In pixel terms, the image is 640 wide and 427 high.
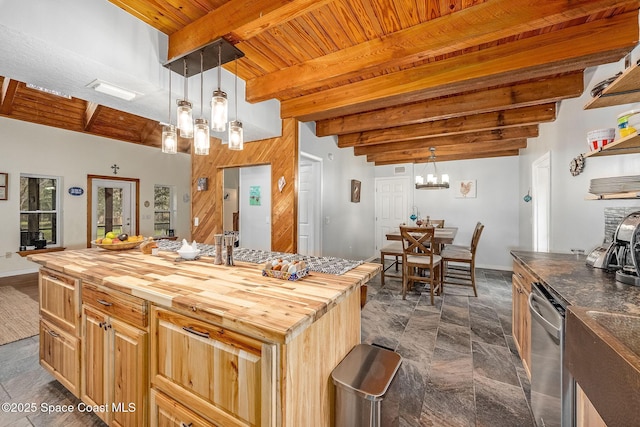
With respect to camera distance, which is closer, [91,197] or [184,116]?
[184,116]

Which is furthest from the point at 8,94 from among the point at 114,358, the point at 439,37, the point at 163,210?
the point at 439,37

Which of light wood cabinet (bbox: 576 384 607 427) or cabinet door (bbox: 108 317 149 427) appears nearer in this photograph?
light wood cabinet (bbox: 576 384 607 427)

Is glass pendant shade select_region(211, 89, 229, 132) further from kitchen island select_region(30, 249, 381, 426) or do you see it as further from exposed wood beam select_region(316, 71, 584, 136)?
exposed wood beam select_region(316, 71, 584, 136)

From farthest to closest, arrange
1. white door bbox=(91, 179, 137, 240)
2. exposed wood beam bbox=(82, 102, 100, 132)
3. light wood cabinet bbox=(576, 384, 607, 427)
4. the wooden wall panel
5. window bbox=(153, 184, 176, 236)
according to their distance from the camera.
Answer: window bbox=(153, 184, 176, 236) → white door bbox=(91, 179, 137, 240) → exposed wood beam bbox=(82, 102, 100, 132) → the wooden wall panel → light wood cabinet bbox=(576, 384, 607, 427)

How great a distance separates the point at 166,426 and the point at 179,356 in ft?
1.22

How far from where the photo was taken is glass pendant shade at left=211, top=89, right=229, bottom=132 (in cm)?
168

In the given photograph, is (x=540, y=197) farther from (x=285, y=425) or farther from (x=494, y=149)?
(x=285, y=425)

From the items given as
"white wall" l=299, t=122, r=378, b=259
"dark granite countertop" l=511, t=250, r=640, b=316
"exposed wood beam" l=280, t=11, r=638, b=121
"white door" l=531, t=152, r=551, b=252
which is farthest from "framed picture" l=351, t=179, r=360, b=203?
"dark granite countertop" l=511, t=250, r=640, b=316

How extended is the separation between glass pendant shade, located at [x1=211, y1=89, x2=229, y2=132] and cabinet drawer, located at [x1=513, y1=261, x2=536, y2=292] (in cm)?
224

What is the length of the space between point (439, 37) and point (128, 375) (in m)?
2.88

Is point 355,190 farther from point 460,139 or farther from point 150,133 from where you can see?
point 150,133

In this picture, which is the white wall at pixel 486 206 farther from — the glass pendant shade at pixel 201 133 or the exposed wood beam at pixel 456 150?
the glass pendant shade at pixel 201 133

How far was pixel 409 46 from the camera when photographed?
2.09 meters

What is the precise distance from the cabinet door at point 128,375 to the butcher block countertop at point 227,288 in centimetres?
22
